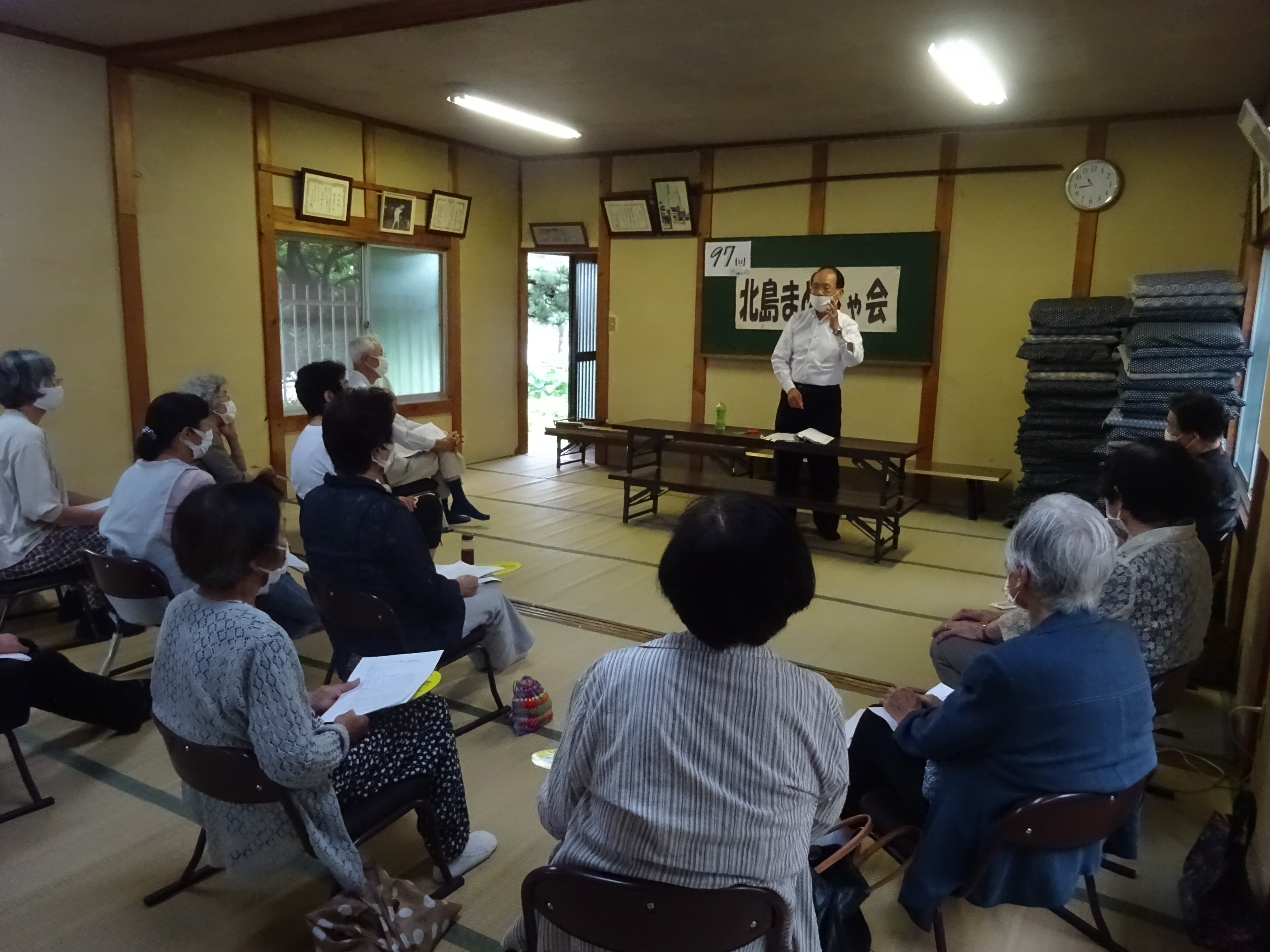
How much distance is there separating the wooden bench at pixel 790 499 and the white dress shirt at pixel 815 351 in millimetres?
711

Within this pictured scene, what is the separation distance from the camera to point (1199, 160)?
17.4 feet

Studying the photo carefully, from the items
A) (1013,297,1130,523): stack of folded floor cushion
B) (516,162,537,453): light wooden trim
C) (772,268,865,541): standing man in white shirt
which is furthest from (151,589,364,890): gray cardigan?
(516,162,537,453): light wooden trim

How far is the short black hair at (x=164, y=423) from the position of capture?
286 centimetres

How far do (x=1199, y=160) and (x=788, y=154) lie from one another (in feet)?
8.74

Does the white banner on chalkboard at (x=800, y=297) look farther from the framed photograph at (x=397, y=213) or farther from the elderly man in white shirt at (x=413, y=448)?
the elderly man in white shirt at (x=413, y=448)

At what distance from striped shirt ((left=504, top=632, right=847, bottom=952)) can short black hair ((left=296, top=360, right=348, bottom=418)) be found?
2.88 metres

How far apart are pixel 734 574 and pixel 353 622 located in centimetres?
152

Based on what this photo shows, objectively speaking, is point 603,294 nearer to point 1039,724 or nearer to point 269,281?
point 269,281

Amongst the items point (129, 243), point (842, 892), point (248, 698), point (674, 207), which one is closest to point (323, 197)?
point (129, 243)

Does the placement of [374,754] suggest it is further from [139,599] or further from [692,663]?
[139,599]

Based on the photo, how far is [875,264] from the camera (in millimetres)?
6293

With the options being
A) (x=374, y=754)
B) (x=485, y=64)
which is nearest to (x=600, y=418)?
(x=485, y=64)

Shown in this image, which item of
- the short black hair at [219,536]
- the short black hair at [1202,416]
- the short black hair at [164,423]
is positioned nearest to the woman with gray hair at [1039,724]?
the short black hair at [219,536]

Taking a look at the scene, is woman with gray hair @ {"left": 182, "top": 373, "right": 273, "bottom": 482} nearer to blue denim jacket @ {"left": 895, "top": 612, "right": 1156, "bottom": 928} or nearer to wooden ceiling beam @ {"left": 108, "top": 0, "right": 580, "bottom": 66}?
wooden ceiling beam @ {"left": 108, "top": 0, "right": 580, "bottom": 66}
